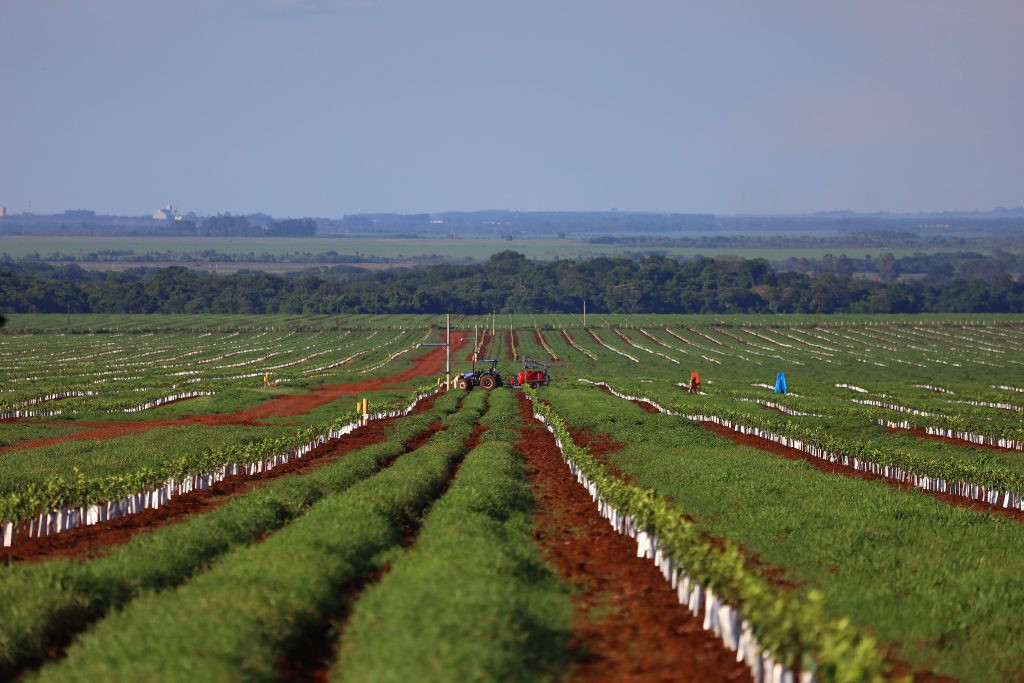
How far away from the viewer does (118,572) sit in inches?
562

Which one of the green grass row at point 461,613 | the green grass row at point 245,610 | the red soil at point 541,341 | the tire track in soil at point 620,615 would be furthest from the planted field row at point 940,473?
the red soil at point 541,341

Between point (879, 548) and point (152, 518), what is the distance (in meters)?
12.5

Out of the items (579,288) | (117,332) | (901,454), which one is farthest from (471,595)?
(579,288)

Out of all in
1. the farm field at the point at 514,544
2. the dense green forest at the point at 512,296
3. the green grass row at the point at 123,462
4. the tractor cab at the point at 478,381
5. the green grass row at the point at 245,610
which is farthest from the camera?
the dense green forest at the point at 512,296

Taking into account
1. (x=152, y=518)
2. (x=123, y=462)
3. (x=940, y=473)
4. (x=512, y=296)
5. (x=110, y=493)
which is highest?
(x=110, y=493)

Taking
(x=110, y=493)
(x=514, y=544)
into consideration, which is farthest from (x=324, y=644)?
(x=110, y=493)

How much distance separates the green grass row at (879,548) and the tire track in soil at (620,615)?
6.23ft

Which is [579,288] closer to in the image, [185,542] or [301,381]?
[301,381]

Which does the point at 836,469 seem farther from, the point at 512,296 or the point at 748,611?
the point at 512,296

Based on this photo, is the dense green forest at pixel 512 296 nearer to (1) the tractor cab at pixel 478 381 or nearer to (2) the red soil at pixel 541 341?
(2) the red soil at pixel 541 341

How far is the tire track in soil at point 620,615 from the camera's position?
38.3 ft

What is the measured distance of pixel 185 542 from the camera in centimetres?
1630

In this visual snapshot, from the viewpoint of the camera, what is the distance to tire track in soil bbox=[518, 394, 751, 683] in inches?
459

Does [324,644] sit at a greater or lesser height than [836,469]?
greater
